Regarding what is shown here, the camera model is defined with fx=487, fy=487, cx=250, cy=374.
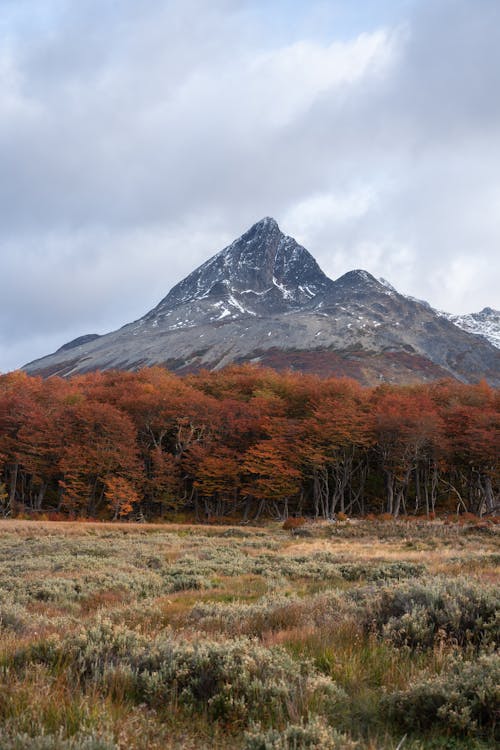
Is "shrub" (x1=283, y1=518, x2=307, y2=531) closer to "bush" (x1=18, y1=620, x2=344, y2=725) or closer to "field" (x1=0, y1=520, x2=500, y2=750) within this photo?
"field" (x1=0, y1=520, x2=500, y2=750)

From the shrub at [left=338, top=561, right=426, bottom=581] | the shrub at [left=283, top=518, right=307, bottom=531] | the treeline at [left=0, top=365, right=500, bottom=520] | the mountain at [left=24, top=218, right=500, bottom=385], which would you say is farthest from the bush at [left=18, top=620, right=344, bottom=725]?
the mountain at [left=24, top=218, right=500, bottom=385]

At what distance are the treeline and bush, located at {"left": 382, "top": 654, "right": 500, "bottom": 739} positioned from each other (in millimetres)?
44854

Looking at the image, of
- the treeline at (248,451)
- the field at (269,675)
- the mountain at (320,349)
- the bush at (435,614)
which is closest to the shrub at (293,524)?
the treeline at (248,451)

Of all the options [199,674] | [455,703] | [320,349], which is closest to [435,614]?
[455,703]

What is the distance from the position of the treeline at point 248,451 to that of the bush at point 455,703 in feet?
147

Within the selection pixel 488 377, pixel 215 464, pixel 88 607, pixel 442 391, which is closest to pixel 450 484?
pixel 442 391

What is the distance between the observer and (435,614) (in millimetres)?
6047

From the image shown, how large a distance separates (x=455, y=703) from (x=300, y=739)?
4.69ft

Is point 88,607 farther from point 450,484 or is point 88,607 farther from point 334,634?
point 450,484

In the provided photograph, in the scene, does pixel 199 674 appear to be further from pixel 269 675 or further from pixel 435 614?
pixel 435 614

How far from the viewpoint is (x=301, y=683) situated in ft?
13.8

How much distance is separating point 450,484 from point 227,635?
54.2 metres

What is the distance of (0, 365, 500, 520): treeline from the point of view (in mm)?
49062

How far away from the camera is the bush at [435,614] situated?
5.58 metres
